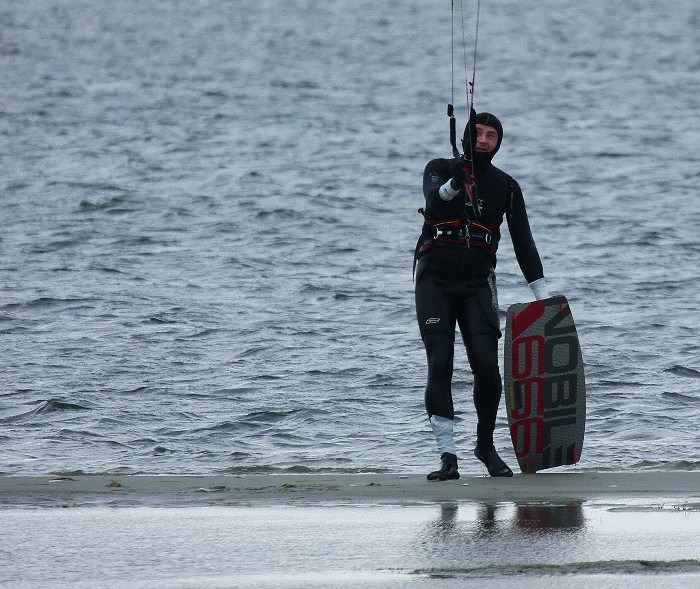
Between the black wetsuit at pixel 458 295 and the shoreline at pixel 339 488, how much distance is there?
1.48 feet

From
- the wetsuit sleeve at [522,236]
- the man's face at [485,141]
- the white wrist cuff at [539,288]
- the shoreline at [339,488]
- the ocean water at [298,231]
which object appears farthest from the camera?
the ocean water at [298,231]

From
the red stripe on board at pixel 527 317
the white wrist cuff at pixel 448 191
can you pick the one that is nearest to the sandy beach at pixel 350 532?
the red stripe on board at pixel 527 317

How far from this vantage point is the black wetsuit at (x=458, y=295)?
781 centimetres

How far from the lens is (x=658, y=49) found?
144 ft

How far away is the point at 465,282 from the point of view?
7.88m

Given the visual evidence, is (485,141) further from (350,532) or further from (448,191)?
(350,532)

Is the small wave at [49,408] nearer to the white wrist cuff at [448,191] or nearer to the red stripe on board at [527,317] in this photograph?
the red stripe on board at [527,317]

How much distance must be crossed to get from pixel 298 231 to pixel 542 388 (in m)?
13.0

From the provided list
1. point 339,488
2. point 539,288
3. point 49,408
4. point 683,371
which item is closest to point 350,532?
point 339,488

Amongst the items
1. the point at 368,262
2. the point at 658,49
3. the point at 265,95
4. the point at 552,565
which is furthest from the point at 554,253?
the point at 658,49

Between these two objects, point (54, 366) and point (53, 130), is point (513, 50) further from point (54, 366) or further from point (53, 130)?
point (54, 366)

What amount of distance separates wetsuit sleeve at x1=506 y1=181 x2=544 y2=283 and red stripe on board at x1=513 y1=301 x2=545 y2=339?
0.16 metres

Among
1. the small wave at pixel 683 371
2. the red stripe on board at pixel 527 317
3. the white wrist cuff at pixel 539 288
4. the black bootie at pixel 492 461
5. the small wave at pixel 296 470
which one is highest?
the white wrist cuff at pixel 539 288

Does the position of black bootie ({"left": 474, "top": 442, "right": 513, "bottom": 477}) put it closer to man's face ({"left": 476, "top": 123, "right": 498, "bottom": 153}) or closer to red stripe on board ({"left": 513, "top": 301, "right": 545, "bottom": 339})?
red stripe on board ({"left": 513, "top": 301, "right": 545, "bottom": 339})
